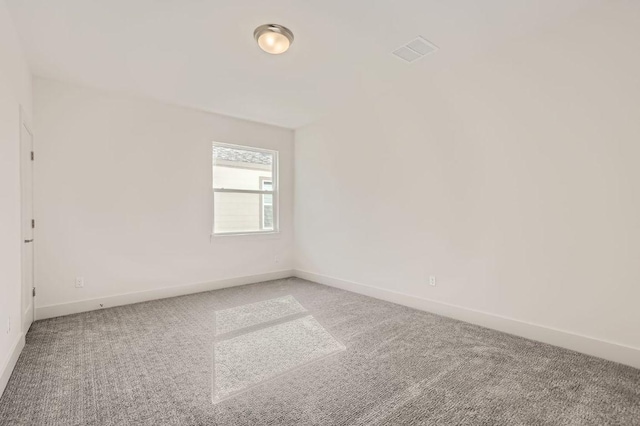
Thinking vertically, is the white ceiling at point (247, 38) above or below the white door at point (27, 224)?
above

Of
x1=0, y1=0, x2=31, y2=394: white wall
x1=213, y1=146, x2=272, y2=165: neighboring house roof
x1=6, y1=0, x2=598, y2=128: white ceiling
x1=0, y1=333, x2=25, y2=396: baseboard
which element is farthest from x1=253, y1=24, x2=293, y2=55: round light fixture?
x1=0, y1=333, x2=25, y2=396: baseboard

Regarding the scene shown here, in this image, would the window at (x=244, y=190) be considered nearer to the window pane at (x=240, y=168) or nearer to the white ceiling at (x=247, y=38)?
the window pane at (x=240, y=168)

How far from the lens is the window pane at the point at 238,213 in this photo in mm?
4879

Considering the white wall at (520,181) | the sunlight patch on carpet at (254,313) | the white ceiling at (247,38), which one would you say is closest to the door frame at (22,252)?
the white ceiling at (247,38)

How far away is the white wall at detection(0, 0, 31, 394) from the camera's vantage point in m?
2.14

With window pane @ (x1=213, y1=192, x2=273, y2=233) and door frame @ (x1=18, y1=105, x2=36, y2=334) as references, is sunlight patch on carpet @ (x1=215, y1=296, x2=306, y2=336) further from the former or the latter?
door frame @ (x1=18, y1=105, x2=36, y2=334)

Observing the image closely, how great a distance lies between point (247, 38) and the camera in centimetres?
275

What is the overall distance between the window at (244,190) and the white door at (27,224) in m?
2.08

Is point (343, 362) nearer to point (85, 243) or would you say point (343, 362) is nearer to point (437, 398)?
point (437, 398)

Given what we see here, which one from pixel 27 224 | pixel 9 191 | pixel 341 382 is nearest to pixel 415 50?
pixel 341 382

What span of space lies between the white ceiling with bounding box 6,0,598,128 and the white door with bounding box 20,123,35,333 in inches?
33.6

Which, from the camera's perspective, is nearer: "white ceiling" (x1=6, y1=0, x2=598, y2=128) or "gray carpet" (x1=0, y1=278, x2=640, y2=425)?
"gray carpet" (x1=0, y1=278, x2=640, y2=425)

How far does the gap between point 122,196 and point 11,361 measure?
2.12m

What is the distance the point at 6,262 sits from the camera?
2215mm
